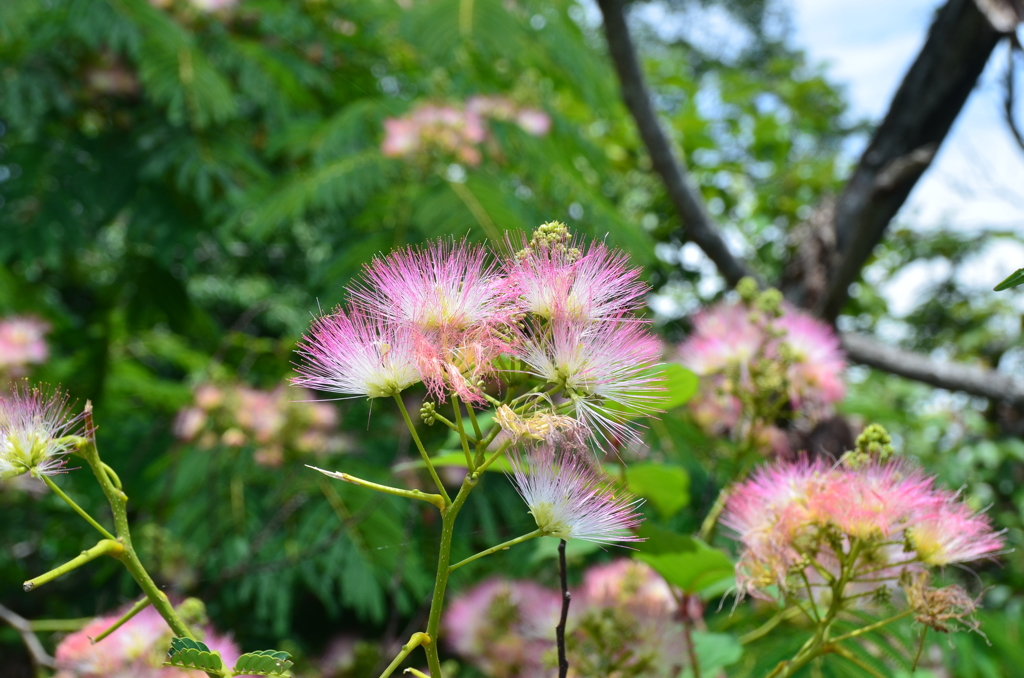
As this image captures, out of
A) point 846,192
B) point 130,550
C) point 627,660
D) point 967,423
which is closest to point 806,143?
point 967,423

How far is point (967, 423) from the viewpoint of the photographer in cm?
377

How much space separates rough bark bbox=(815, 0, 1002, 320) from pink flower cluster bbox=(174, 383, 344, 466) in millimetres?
1959

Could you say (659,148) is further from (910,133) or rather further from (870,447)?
(870,447)

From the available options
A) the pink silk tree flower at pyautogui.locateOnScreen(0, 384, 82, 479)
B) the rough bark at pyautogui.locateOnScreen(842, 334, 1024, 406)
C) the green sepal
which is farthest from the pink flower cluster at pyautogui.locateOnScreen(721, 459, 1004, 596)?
the rough bark at pyautogui.locateOnScreen(842, 334, 1024, 406)

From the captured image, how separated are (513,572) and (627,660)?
0.76 m

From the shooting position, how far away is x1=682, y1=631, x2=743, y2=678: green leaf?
3.74 feet

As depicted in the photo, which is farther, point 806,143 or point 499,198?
point 806,143

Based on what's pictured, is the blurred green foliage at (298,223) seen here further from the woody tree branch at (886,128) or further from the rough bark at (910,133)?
the rough bark at (910,133)

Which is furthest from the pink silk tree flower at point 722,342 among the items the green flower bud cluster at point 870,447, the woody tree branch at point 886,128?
the woody tree branch at point 886,128

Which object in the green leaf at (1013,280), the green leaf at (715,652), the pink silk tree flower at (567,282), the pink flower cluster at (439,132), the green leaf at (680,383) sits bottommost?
the green leaf at (715,652)

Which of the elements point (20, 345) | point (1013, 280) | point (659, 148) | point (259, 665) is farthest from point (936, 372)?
point (20, 345)

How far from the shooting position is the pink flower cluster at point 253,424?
2.31 m

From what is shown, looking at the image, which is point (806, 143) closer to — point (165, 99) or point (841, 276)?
point (841, 276)

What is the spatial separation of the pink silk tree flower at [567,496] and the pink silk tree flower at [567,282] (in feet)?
0.40
